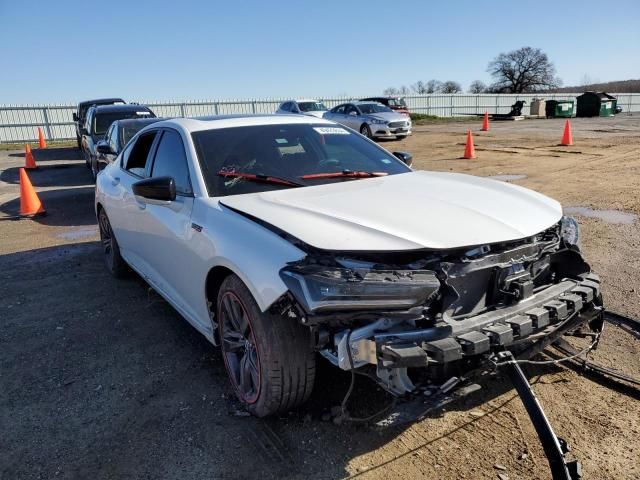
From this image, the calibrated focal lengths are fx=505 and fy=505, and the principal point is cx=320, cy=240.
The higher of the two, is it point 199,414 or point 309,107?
point 309,107

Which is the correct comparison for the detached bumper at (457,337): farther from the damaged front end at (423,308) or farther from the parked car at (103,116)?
the parked car at (103,116)

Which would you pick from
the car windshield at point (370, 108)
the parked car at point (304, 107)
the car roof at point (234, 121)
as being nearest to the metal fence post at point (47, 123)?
the parked car at point (304, 107)

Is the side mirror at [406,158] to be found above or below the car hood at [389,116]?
below

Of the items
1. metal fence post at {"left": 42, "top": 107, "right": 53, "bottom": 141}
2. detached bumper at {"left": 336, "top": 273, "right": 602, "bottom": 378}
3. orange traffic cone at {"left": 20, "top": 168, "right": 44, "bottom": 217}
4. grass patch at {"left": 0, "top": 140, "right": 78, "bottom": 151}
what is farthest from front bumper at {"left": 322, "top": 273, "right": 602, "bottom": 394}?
metal fence post at {"left": 42, "top": 107, "right": 53, "bottom": 141}

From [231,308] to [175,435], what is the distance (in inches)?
30.3

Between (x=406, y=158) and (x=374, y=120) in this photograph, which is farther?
(x=374, y=120)

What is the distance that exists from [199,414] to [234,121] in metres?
2.23

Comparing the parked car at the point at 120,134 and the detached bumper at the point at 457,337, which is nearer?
the detached bumper at the point at 457,337

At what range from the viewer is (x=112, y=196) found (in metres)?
5.10

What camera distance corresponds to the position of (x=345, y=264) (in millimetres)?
2367

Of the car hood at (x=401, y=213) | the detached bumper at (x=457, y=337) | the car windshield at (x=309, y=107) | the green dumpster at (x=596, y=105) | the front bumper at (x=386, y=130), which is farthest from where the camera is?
the green dumpster at (x=596, y=105)

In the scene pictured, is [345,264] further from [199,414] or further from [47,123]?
[47,123]

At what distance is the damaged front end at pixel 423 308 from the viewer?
87.3 inches

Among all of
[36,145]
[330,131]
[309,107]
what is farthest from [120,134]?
[36,145]
